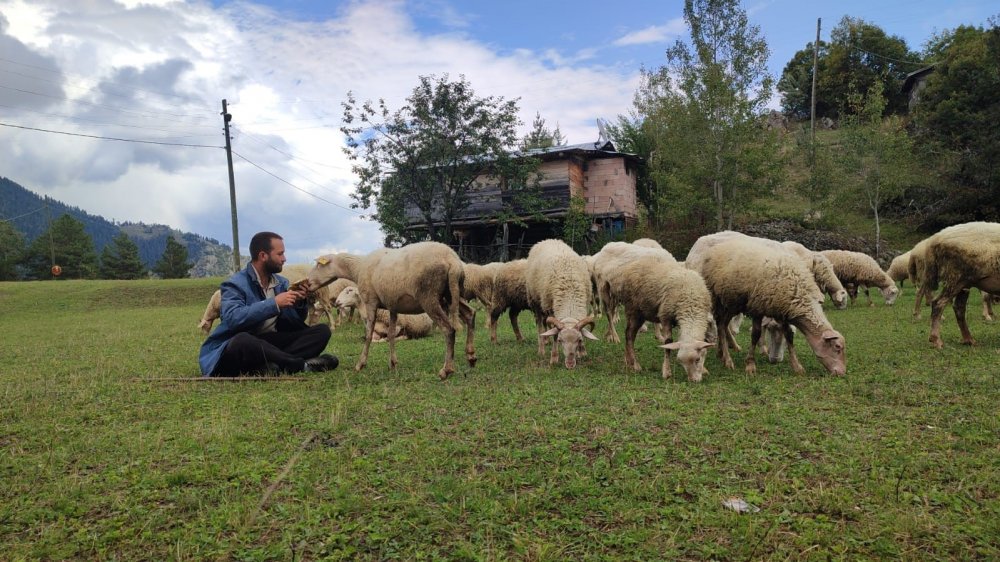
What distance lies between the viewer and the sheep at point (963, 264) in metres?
8.35

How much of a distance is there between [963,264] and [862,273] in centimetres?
982

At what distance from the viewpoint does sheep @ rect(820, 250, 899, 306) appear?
17266 mm

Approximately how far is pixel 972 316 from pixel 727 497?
44.8 feet

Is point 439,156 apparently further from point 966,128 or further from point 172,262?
point 172,262

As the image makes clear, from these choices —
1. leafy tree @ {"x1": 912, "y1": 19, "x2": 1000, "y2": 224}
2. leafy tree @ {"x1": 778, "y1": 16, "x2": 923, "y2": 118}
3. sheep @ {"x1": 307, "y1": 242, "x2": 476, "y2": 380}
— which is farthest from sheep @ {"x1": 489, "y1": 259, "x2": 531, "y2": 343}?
leafy tree @ {"x1": 778, "y1": 16, "x2": 923, "y2": 118}

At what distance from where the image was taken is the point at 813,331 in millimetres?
7535

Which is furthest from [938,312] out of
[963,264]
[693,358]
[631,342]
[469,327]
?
[469,327]


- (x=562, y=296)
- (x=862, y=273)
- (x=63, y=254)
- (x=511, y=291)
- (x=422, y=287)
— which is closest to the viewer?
(x=422, y=287)

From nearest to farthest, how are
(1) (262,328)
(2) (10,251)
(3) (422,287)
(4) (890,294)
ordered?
(3) (422,287), (1) (262,328), (4) (890,294), (2) (10,251)

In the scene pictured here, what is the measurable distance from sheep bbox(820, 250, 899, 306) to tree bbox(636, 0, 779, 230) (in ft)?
35.8

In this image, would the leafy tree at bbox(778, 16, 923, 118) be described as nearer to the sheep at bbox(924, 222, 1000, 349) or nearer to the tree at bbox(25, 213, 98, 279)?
the sheep at bbox(924, 222, 1000, 349)

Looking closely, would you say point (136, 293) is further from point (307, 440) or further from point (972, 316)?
point (972, 316)

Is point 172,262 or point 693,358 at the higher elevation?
point 172,262

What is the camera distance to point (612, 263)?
31.6 ft
